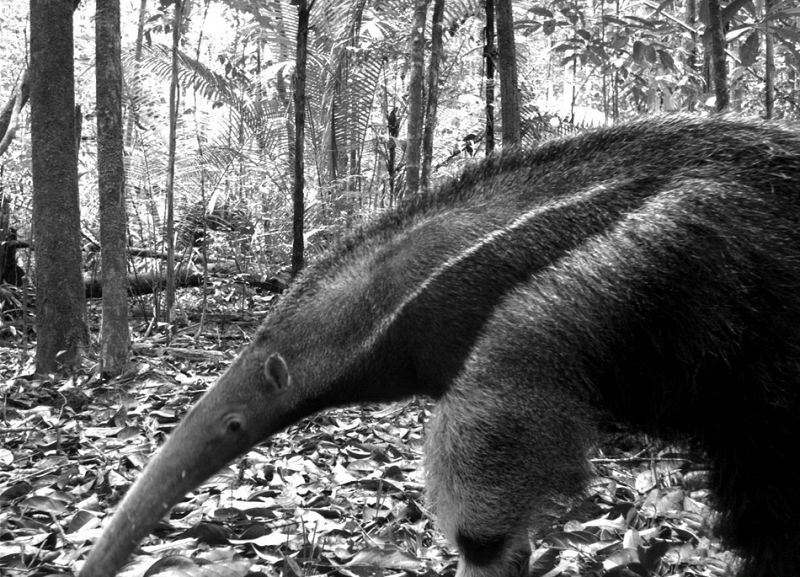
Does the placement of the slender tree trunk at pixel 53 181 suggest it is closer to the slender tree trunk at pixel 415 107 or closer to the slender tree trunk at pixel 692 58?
the slender tree trunk at pixel 415 107

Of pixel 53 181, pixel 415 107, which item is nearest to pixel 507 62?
pixel 415 107

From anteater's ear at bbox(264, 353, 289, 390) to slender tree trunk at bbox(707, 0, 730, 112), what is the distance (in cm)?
293

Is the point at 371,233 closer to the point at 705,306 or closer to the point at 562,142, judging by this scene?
the point at 562,142

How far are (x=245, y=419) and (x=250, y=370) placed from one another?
0.58ft

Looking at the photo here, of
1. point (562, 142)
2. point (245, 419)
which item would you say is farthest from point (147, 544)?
point (562, 142)

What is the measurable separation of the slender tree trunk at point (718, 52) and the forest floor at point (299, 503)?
2.01 meters

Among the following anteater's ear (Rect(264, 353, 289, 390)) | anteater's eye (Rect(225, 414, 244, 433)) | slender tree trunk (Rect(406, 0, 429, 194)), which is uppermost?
slender tree trunk (Rect(406, 0, 429, 194))

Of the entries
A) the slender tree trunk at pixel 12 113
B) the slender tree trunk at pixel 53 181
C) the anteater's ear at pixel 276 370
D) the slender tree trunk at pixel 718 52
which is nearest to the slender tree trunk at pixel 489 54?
the slender tree trunk at pixel 718 52

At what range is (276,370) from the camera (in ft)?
8.72

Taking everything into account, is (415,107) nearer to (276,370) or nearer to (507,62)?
(507,62)

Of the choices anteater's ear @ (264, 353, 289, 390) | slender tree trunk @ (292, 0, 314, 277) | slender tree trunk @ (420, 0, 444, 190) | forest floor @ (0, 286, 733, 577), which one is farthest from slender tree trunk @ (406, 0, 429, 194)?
anteater's ear @ (264, 353, 289, 390)

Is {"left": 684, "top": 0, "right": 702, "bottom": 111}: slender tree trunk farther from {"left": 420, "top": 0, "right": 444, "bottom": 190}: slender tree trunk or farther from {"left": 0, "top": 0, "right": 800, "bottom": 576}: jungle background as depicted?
{"left": 420, "top": 0, "right": 444, "bottom": 190}: slender tree trunk

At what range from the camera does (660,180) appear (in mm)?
2373

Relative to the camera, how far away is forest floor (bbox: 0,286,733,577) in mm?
2805
